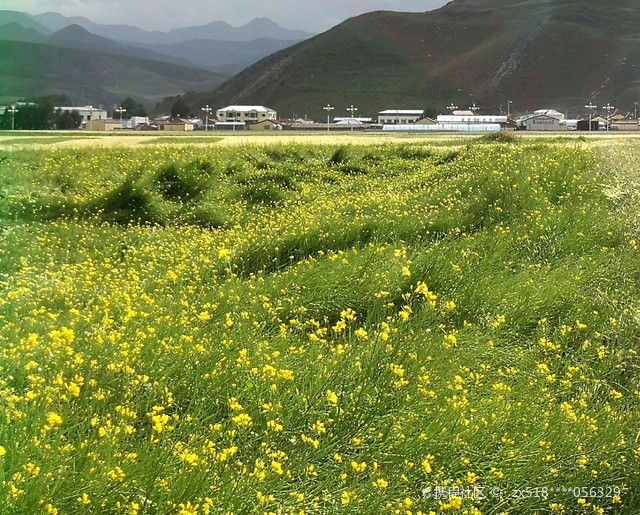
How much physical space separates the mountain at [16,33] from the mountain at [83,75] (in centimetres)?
3

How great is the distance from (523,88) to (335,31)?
219 ft

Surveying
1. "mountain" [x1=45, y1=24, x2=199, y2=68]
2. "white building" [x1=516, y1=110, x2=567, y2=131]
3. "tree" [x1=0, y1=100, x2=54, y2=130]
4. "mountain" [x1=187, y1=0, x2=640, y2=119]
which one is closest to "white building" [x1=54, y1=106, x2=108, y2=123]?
"tree" [x1=0, y1=100, x2=54, y2=130]

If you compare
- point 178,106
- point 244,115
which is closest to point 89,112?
point 178,106

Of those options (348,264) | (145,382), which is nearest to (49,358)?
(145,382)

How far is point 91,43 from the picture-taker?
4684 mm

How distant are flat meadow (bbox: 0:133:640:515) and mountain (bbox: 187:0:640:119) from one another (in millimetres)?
133677

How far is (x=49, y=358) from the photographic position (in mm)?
4363

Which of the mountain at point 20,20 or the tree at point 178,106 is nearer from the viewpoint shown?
the mountain at point 20,20

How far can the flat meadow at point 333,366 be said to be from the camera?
3.43m

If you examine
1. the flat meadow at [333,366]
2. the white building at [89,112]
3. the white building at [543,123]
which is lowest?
the flat meadow at [333,366]

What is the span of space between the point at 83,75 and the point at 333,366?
293 cm

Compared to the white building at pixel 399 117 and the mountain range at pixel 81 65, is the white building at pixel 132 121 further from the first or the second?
the white building at pixel 399 117

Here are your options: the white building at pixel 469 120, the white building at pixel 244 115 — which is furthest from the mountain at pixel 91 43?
the white building at pixel 469 120

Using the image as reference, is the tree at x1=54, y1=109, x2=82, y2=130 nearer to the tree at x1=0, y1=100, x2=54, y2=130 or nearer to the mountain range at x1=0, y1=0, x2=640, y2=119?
the tree at x1=0, y1=100, x2=54, y2=130
